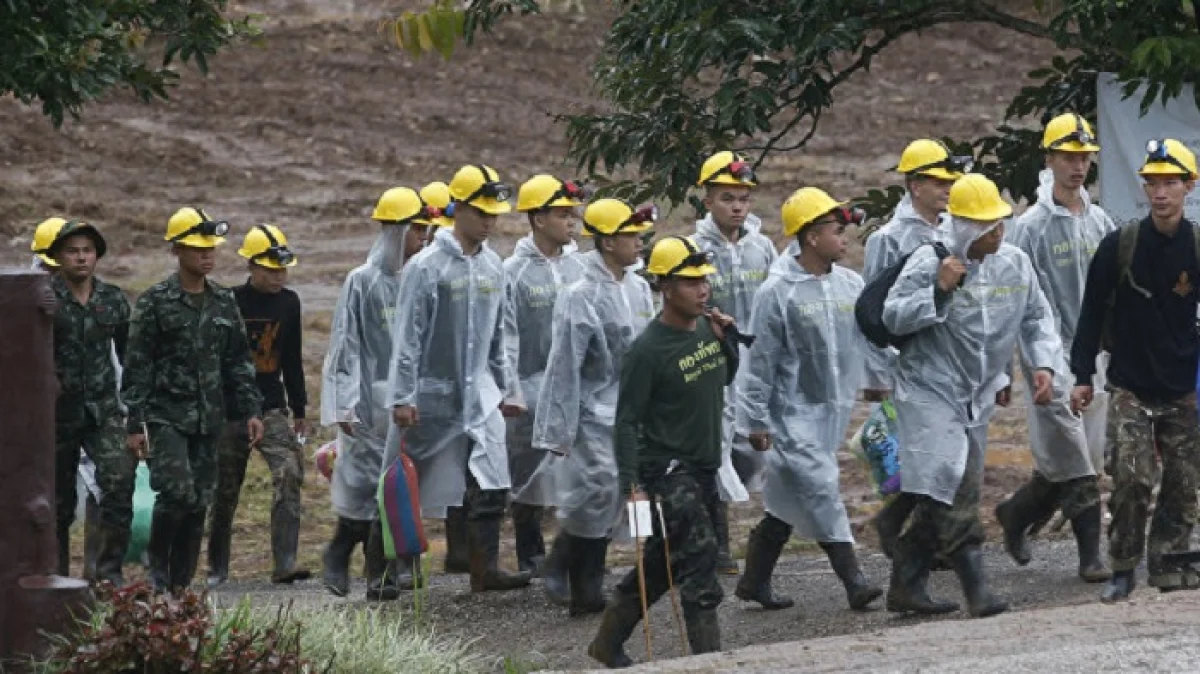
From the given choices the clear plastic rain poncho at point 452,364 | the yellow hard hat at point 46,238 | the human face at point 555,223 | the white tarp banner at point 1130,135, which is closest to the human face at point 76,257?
the yellow hard hat at point 46,238

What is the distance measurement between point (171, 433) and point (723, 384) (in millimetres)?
2976

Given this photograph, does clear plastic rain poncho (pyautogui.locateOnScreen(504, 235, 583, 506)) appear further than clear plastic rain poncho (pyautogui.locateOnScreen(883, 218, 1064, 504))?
Yes

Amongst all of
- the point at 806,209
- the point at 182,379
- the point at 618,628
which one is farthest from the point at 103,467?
the point at 806,209

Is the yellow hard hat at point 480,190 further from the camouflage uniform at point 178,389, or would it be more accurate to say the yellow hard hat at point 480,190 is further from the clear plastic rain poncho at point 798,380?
the clear plastic rain poncho at point 798,380

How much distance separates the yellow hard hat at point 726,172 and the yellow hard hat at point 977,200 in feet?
7.49

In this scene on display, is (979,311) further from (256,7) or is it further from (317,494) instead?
(256,7)

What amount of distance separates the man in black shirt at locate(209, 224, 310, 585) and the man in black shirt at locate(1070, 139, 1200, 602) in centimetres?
469

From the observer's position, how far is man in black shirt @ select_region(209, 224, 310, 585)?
586 inches

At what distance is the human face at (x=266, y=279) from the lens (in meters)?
15.0

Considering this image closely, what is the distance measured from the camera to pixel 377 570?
1398 cm

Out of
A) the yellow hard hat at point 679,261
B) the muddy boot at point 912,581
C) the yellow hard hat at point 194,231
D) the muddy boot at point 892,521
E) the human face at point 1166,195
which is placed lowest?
the muddy boot at point 912,581

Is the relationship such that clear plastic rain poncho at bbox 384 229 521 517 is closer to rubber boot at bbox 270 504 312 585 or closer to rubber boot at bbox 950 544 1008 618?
rubber boot at bbox 270 504 312 585

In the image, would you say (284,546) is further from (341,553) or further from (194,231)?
(194,231)

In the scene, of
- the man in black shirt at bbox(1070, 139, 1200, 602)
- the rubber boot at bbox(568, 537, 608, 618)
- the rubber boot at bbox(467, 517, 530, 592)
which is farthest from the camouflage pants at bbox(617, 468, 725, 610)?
the rubber boot at bbox(467, 517, 530, 592)
